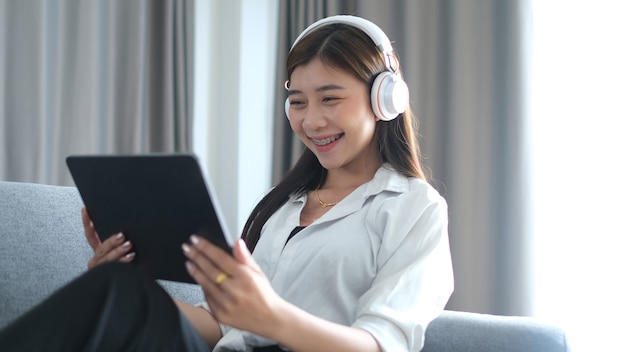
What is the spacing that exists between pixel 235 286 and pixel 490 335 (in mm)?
599

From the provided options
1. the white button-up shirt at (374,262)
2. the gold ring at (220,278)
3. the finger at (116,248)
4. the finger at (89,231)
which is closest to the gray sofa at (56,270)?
the white button-up shirt at (374,262)

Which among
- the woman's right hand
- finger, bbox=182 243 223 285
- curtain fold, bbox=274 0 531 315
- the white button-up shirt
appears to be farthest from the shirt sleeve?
curtain fold, bbox=274 0 531 315

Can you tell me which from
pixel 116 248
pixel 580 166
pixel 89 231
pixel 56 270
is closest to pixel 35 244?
pixel 56 270

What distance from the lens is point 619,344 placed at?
7.72ft

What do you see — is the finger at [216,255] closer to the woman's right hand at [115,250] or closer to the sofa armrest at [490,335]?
the woman's right hand at [115,250]

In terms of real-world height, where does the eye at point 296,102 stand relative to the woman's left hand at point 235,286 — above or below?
above

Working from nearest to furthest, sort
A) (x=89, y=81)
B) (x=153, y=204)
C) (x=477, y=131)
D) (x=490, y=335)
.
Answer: (x=153, y=204), (x=490, y=335), (x=477, y=131), (x=89, y=81)

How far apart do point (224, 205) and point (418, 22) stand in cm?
120

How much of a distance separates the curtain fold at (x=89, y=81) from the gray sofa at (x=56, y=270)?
3.08 ft

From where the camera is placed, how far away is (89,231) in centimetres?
142

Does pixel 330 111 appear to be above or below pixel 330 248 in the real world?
above

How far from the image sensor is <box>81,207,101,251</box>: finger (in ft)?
4.58

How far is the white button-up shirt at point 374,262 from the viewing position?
1.30 m

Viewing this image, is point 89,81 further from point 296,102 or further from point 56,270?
point 296,102
